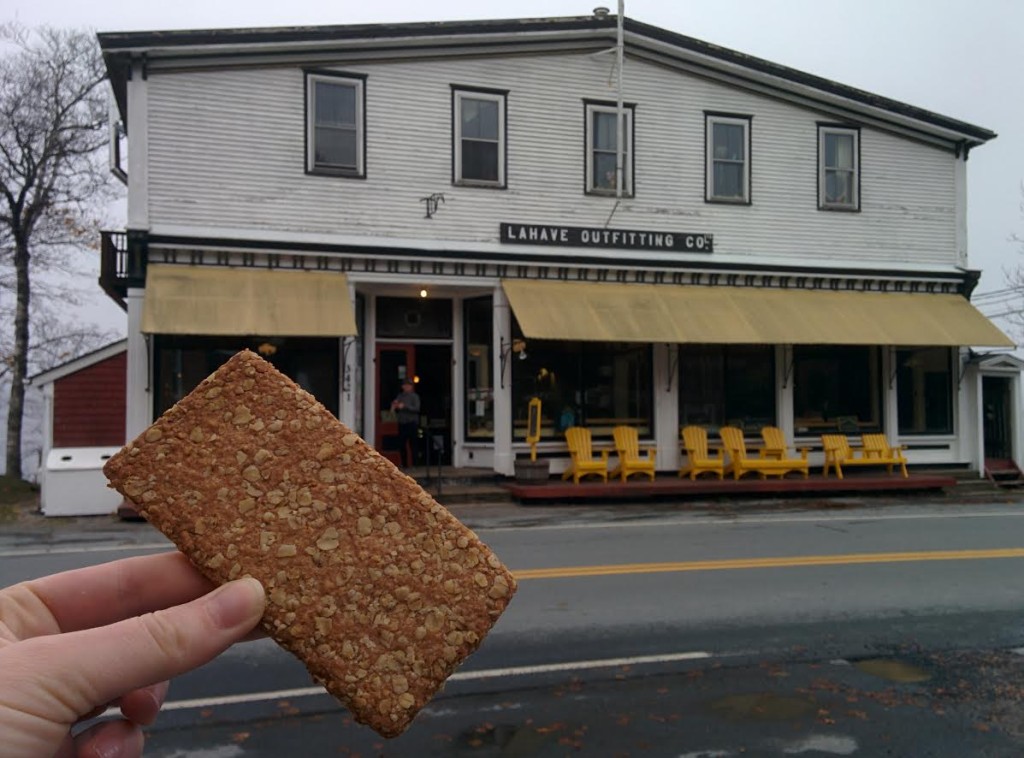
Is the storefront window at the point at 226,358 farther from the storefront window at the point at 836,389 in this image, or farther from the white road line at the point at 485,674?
the storefront window at the point at 836,389

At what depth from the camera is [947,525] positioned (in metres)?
14.0

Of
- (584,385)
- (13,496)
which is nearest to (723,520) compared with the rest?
(584,385)

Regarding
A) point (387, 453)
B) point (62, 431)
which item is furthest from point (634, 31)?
point (62, 431)

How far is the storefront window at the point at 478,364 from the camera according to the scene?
60.5ft

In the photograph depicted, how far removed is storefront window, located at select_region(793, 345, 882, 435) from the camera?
20.3m

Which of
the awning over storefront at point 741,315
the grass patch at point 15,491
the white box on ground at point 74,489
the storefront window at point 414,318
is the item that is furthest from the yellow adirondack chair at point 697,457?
the grass patch at point 15,491

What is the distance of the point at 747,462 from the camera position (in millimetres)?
18562

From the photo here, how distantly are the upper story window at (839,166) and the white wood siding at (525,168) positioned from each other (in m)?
0.21

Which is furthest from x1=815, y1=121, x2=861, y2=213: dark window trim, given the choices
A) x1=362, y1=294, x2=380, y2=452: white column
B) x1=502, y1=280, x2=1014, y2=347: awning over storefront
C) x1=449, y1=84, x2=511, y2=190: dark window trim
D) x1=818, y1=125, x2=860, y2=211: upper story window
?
x1=362, y1=294, x2=380, y2=452: white column

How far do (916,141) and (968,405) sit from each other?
6.41 metres

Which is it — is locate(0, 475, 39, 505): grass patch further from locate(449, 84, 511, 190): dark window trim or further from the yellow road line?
the yellow road line

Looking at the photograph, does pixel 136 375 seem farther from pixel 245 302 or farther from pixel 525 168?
pixel 525 168

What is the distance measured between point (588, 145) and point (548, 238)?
225cm

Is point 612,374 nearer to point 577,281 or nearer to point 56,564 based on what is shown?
point 577,281
